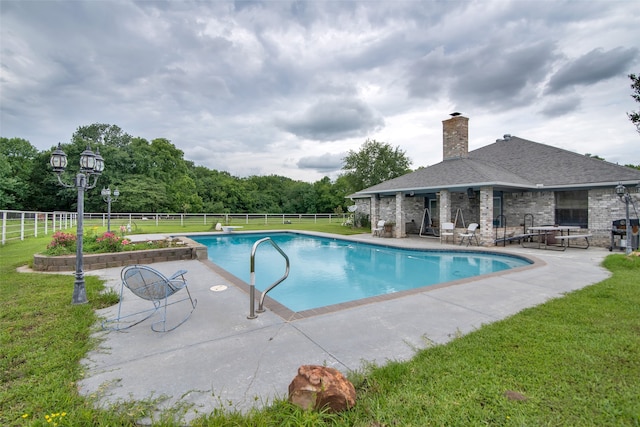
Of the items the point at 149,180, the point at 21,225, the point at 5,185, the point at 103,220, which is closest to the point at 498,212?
the point at 21,225

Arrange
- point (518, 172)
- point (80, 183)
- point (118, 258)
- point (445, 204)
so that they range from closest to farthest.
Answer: point (80, 183) → point (118, 258) → point (445, 204) → point (518, 172)

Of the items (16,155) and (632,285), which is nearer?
(632,285)

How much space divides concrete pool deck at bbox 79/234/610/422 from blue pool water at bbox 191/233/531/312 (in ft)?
6.13

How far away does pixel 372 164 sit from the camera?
28516 mm

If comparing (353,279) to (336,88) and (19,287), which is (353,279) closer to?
(19,287)

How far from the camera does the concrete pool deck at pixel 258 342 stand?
224cm

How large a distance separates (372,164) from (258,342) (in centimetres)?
2678

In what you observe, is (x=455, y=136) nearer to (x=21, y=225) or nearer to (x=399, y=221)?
(x=399, y=221)

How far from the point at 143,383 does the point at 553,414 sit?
9.50 feet

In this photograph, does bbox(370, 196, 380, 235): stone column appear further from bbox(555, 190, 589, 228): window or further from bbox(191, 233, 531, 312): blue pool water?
bbox(555, 190, 589, 228): window

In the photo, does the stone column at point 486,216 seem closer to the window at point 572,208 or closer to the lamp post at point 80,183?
the window at point 572,208

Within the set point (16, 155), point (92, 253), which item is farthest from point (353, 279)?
point (16, 155)

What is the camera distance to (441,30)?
9508 mm

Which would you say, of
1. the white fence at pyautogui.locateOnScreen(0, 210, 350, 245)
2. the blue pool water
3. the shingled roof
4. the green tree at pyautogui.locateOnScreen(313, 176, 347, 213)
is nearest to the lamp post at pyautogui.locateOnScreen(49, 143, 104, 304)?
the blue pool water
